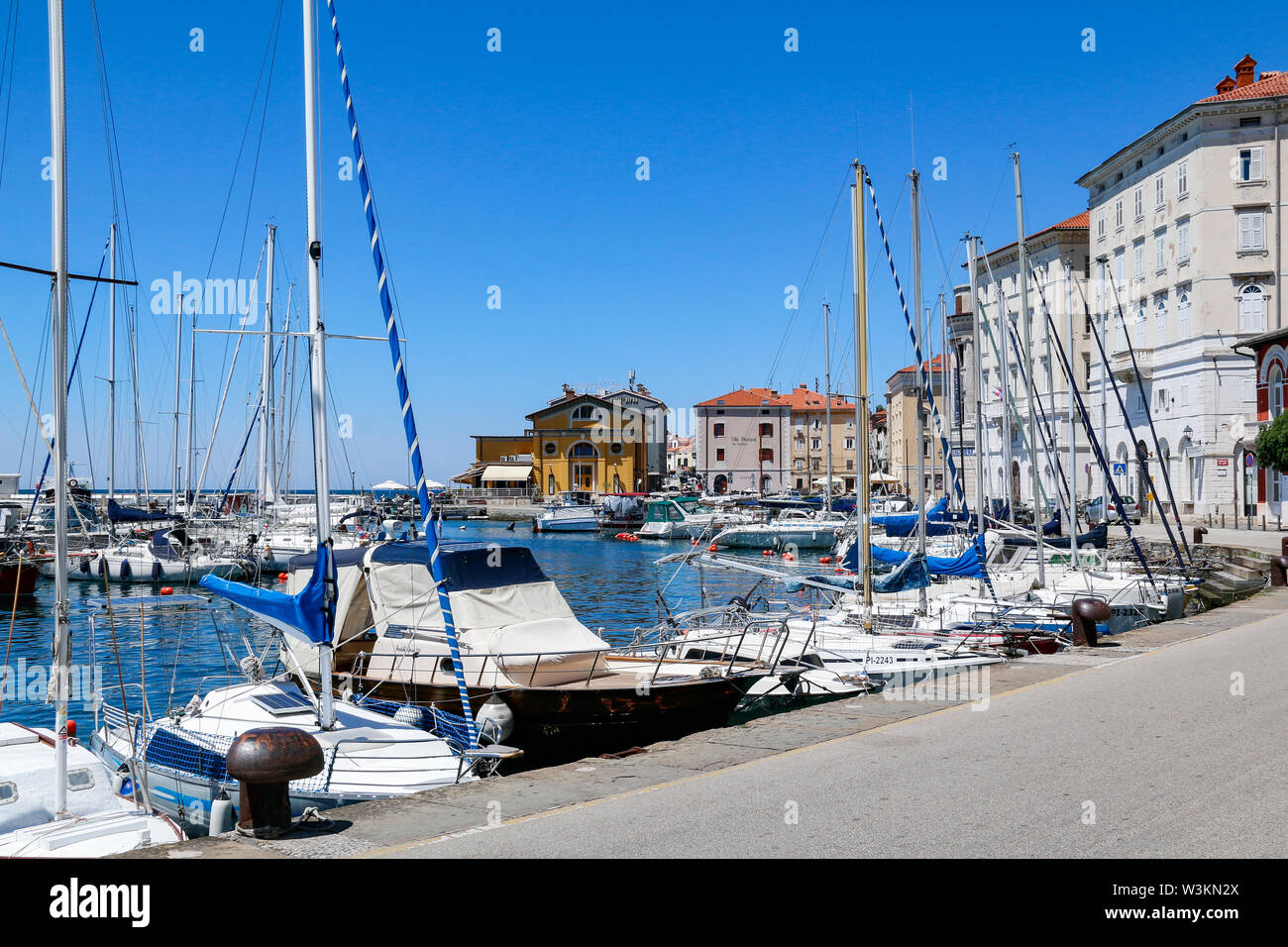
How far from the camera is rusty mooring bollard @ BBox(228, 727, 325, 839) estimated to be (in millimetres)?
7152

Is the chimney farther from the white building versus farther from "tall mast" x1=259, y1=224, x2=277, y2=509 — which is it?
"tall mast" x1=259, y1=224, x2=277, y2=509

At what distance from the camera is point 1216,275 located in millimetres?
53000

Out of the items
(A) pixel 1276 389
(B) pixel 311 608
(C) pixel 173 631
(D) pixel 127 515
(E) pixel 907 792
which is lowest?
(C) pixel 173 631

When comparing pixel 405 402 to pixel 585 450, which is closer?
pixel 405 402

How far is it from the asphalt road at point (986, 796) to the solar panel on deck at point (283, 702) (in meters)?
7.02

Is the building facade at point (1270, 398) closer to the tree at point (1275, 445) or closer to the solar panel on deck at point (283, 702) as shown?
the tree at point (1275, 445)

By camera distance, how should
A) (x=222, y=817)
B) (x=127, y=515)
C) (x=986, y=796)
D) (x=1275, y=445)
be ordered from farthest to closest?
(x=127, y=515), (x=1275, y=445), (x=222, y=817), (x=986, y=796)

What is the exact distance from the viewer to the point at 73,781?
36.0 ft

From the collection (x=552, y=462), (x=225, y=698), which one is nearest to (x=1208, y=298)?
(x=225, y=698)

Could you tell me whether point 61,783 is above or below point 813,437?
below

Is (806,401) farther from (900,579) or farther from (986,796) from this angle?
(986,796)

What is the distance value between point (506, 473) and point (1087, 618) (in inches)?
3674

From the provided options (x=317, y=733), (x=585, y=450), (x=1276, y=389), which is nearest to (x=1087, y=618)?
(x=317, y=733)
